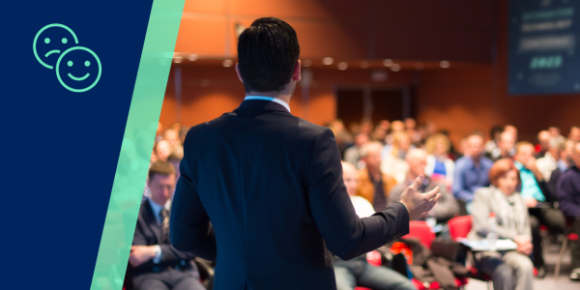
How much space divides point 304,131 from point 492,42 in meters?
11.5

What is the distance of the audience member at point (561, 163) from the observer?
6594 millimetres

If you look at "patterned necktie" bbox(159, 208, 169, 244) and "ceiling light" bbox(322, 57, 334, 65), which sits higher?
"ceiling light" bbox(322, 57, 334, 65)

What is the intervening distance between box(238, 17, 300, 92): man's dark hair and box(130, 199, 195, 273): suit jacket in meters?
2.19

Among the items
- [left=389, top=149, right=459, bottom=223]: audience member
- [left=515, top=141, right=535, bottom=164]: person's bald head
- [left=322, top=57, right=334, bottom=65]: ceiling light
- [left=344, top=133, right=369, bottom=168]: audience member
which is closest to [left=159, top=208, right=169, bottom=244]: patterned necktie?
[left=389, top=149, right=459, bottom=223]: audience member

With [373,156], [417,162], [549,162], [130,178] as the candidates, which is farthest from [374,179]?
[549,162]

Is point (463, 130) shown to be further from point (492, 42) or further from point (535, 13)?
point (535, 13)

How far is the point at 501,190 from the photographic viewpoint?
4.59 meters

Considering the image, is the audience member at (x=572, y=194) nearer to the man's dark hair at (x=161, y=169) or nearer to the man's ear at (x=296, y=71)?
the man's dark hair at (x=161, y=169)

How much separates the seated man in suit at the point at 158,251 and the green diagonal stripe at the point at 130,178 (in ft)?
0.22

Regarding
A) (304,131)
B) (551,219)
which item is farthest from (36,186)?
(551,219)

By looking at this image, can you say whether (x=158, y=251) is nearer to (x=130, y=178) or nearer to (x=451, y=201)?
(x=130, y=178)

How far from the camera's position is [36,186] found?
8.04 ft

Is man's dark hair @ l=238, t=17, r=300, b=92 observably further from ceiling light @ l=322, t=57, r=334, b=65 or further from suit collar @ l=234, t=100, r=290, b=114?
ceiling light @ l=322, t=57, r=334, b=65

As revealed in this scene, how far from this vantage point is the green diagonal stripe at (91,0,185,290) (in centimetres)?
316
